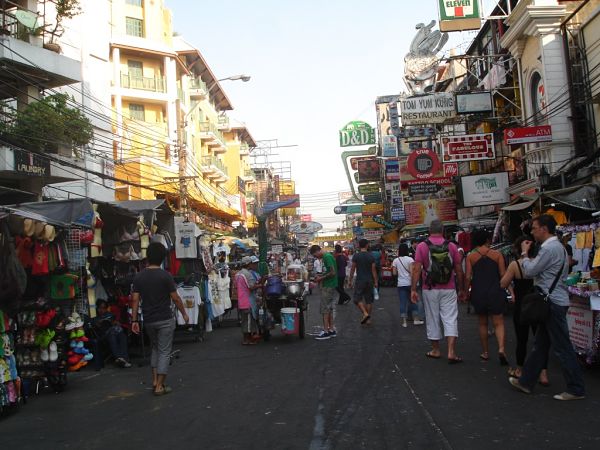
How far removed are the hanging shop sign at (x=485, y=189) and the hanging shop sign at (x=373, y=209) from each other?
2815 centimetres

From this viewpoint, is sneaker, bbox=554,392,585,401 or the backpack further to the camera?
the backpack

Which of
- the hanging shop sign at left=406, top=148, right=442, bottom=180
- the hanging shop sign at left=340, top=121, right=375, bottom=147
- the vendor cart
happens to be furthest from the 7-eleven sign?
the hanging shop sign at left=340, top=121, right=375, bottom=147

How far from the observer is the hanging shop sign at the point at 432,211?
2948 cm

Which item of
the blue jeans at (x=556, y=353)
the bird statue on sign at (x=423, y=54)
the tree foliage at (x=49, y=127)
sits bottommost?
the blue jeans at (x=556, y=353)

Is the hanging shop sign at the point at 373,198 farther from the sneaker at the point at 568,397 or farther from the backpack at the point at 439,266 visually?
the sneaker at the point at 568,397

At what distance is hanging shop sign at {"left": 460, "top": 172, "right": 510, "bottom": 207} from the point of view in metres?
22.3

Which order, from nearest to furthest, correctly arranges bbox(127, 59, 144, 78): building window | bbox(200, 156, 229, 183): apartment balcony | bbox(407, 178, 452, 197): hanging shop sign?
1. bbox(407, 178, 452, 197): hanging shop sign
2. bbox(127, 59, 144, 78): building window
3. bbox(200, 156, 229, 183): apartment balcony

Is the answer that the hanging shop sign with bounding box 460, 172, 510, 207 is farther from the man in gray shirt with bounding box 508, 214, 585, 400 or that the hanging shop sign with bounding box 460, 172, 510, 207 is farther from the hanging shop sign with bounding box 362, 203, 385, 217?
the hanging shop sign with bounding box 362, 203, 385, 217

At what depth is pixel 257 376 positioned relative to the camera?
7.99 metres

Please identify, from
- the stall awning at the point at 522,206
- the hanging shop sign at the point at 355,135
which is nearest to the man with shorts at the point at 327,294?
the stall awning at the point at 522,206

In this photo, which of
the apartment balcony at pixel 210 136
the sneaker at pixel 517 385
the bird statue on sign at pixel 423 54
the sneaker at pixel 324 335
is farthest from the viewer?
the apartment balcony at pixel 210 136

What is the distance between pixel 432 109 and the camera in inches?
917

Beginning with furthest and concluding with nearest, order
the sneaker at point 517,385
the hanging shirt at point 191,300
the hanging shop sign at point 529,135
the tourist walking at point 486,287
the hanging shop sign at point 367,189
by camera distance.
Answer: the hanging shop sign at point 367,189 < the hanging shop sign at point 529,135 < the hanging shirt at point 191,300 < the tourist walking at point 486,287 < the sneaker at point 517,385

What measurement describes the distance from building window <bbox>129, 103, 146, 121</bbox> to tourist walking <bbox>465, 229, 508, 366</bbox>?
1340 inches
